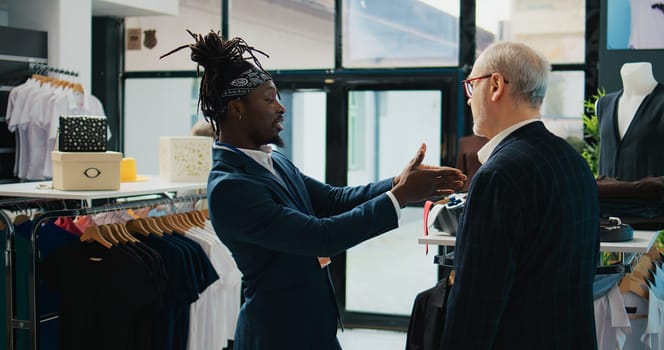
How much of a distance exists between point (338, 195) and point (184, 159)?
2.30 m

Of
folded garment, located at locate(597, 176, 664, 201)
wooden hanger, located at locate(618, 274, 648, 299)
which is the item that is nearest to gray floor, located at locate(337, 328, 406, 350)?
wooden hanger, located at locate(618, 274, 648, 299)

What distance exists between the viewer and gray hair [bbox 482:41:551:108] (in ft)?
6.39

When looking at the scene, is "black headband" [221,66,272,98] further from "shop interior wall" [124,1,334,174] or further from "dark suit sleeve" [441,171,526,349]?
"shop interior wall" [124,1,334,174]

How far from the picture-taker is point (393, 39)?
21.3 feet

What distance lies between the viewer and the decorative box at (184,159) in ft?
15.7

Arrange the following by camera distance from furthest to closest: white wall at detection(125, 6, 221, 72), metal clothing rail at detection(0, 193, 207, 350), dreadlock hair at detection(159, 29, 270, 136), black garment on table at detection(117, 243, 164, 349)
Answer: white wall at detection(125, 6, 221, 72), black garment on table at detection(117, 243, 164, 349), metal clothing rail at detection(0, 193, 207, 350), dreadlock hair at detection(159, 29, 270, 136)

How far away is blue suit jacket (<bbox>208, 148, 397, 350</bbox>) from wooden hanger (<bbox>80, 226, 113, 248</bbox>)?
1.67 metres

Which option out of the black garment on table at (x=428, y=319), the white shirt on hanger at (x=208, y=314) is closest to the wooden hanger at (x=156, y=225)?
the white shirt on hanger at (x=208, y=314)

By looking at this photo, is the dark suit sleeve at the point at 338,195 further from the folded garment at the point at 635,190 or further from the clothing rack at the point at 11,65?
the clothing rack at the point at 11,65

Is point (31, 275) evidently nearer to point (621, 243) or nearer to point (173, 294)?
point (173, 294)

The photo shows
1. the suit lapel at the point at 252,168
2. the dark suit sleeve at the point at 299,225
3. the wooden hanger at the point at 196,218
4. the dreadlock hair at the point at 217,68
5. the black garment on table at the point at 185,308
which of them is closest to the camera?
the dark suit sleeve at the point at 299,225

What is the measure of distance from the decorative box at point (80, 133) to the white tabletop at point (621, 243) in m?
1.81

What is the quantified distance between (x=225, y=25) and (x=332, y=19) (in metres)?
0.95

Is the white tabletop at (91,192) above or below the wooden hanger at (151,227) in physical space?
above
